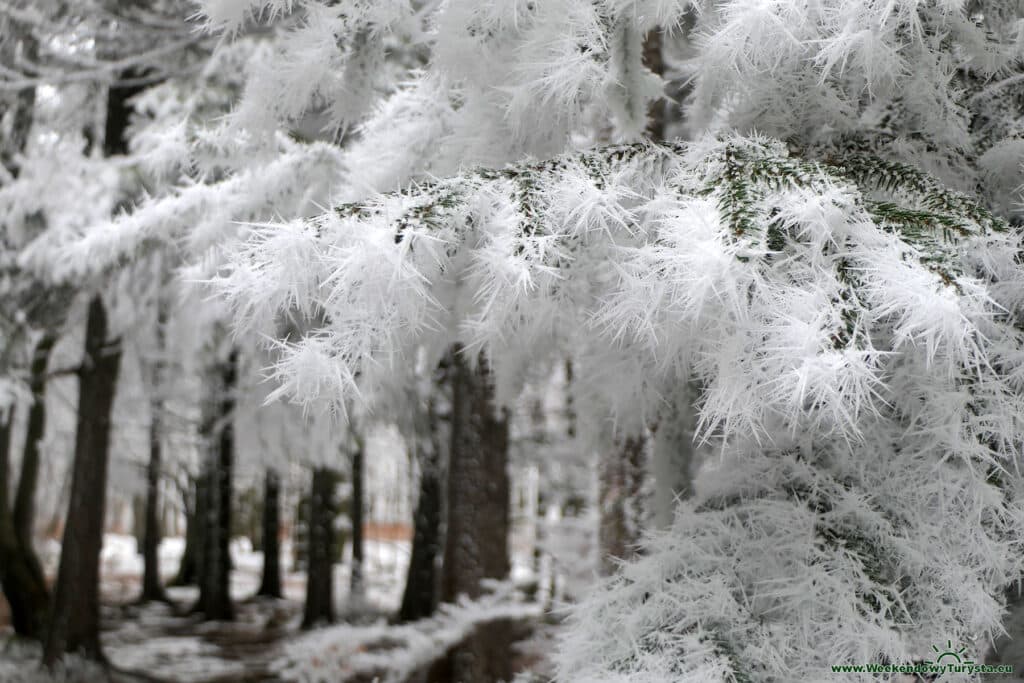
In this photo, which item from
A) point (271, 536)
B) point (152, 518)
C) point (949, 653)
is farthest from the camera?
point (152, 518)

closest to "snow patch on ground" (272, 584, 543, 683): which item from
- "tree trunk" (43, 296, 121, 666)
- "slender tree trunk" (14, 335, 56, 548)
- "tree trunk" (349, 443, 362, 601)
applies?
"tree trunk" (43, 296, 121, 666)

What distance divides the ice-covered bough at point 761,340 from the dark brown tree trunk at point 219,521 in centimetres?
1057

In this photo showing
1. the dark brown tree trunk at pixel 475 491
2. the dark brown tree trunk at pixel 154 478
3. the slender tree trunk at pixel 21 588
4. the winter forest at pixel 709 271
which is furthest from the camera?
the dark brown tree trunk at pixel 154 478

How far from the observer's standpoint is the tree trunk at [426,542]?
11.4 meters

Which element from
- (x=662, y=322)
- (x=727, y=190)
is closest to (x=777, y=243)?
(x=727, y=190)

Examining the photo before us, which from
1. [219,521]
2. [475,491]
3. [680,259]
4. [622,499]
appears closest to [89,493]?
[475,491]

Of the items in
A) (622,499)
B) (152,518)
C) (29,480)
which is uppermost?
(29,480)

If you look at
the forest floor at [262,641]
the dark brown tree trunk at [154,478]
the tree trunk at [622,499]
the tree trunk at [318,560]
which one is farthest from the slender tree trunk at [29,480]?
the tree trunk at [622,499]

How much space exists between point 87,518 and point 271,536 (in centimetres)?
725

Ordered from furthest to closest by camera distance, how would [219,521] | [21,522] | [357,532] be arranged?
[357,532] → [219,521] → [21,522]

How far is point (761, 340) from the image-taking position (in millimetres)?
1973

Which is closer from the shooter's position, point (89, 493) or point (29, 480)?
point (89, 493)

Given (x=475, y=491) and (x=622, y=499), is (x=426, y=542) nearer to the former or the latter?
(x=475, y=491)

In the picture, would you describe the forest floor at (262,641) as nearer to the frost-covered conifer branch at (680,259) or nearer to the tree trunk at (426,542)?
the tree trunk at (426,542)
